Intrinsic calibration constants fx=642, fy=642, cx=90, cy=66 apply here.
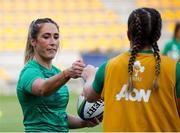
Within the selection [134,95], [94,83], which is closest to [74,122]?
[94,83]

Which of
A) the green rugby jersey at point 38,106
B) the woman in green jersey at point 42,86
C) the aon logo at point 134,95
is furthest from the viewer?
the green rugby jersey at point 38,106

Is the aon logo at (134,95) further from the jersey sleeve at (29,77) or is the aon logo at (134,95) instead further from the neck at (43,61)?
the neck at (43,61)

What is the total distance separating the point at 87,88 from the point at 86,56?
48.6 feet

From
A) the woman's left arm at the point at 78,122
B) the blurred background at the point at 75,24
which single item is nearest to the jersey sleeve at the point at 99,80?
the woman's left arm at the point at 78,122

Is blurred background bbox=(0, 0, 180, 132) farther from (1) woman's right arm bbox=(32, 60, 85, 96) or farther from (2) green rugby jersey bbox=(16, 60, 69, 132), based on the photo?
(1) woman's right arm bbox=(32, 60, 85, 96)

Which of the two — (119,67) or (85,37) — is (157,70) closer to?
(119,67)

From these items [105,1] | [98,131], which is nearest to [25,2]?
[105,1]

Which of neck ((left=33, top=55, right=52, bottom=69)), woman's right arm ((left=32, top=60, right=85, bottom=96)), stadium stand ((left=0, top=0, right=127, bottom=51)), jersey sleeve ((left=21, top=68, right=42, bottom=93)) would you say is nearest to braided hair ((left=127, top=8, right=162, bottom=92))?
woman's right arm ((left=32, top=60, right=85, bottom=96))

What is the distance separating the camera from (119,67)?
3.76 metres

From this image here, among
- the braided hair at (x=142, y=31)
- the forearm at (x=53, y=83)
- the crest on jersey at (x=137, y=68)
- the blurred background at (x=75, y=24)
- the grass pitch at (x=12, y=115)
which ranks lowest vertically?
the grass pitch at (x=12, y=115)

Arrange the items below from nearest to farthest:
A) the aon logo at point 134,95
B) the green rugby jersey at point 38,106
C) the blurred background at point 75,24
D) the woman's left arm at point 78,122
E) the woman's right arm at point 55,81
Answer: the aon logo at point 134,95 → the woman's right arm at point 55,81 → the green rugby jersey at point 38,106 → the woman's left arm at point 78,122 → the blurred background at point 75,24

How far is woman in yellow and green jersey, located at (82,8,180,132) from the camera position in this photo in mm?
3732

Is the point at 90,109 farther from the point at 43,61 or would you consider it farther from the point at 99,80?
the point at 99,80

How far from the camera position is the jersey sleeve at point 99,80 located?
12.5 ft
